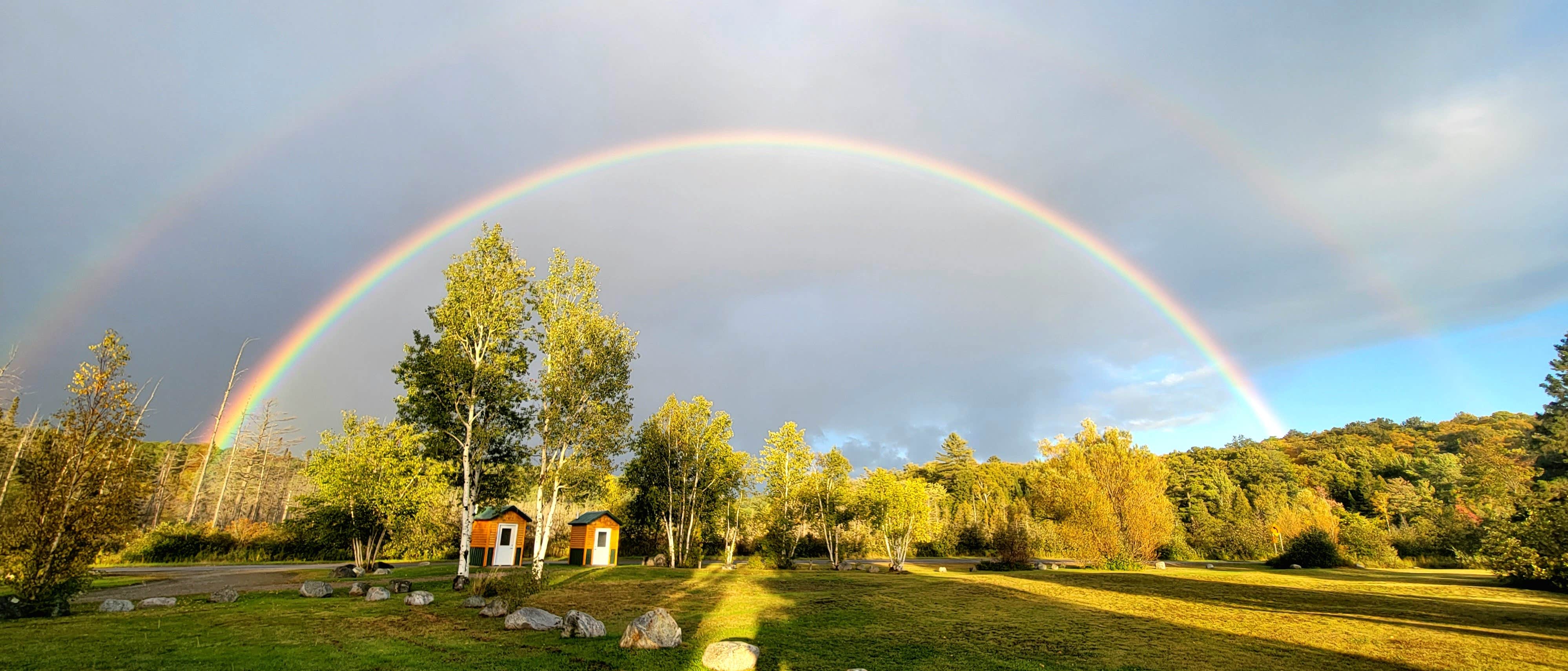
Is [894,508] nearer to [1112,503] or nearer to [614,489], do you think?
[1112,503]

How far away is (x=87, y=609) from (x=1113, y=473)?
4159 centimetres

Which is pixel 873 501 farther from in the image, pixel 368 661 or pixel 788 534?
pixel 368 661

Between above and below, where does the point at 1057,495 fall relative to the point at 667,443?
below

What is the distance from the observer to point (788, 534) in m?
38.1

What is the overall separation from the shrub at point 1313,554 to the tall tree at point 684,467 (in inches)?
1422

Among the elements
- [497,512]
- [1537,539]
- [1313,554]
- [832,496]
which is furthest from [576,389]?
[1313,554]

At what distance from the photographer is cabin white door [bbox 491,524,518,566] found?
33344 millimetres

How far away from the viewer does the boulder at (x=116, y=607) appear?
13.2 m

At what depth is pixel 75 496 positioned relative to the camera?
12.9 meters

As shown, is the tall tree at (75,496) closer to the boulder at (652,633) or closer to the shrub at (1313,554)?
the boulder at (652,633)

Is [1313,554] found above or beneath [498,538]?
beneath

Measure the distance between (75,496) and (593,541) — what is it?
971 inches

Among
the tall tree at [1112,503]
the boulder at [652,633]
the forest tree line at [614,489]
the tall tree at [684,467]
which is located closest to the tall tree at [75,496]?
the forest tree line at [614,489]

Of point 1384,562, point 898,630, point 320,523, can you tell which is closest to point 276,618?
point 898,630
